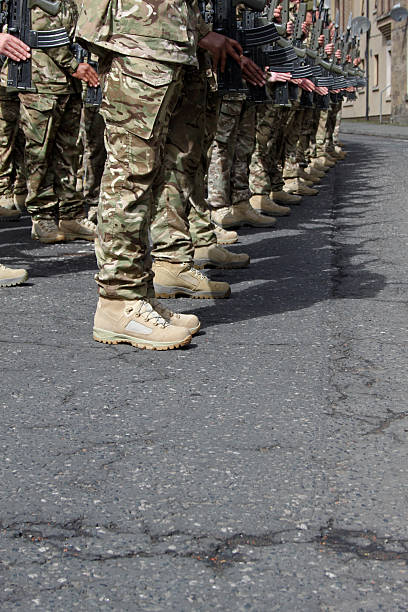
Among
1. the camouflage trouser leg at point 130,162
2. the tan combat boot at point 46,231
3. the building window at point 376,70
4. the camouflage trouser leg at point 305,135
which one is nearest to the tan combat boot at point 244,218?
the tan combat boot at point 46,231

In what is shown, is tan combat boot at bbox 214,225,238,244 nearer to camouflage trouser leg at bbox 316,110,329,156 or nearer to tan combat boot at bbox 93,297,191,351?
tan combat boot at bbox 93,297,191,351

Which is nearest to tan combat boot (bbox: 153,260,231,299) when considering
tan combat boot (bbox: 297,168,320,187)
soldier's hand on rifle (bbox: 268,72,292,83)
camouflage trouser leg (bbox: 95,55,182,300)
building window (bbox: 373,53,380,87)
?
camouflage trouser leg (bbox: 95,55,182,300)

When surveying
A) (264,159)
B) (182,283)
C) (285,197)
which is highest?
(264,159)

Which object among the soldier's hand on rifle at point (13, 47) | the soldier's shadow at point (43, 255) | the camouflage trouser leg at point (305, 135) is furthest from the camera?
the camouflage trouser leg at point (305, 135)

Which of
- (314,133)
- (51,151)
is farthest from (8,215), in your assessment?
(314,133)

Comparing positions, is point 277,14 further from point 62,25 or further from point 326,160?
point 326,160

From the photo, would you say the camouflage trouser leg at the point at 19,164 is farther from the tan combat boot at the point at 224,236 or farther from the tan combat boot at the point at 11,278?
the tan combat boot at the point at 11,278

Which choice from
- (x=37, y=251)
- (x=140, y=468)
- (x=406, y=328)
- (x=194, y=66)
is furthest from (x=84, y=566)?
(x=37, y=251)

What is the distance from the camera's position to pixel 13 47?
5.69 meters

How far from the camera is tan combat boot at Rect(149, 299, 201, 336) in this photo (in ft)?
13.8

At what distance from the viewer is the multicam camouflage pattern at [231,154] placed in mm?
7555

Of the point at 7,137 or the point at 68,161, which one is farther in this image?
the point at 7,137

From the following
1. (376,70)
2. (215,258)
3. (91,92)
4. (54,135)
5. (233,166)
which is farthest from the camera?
(376,70)

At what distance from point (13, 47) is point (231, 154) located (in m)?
2.37
